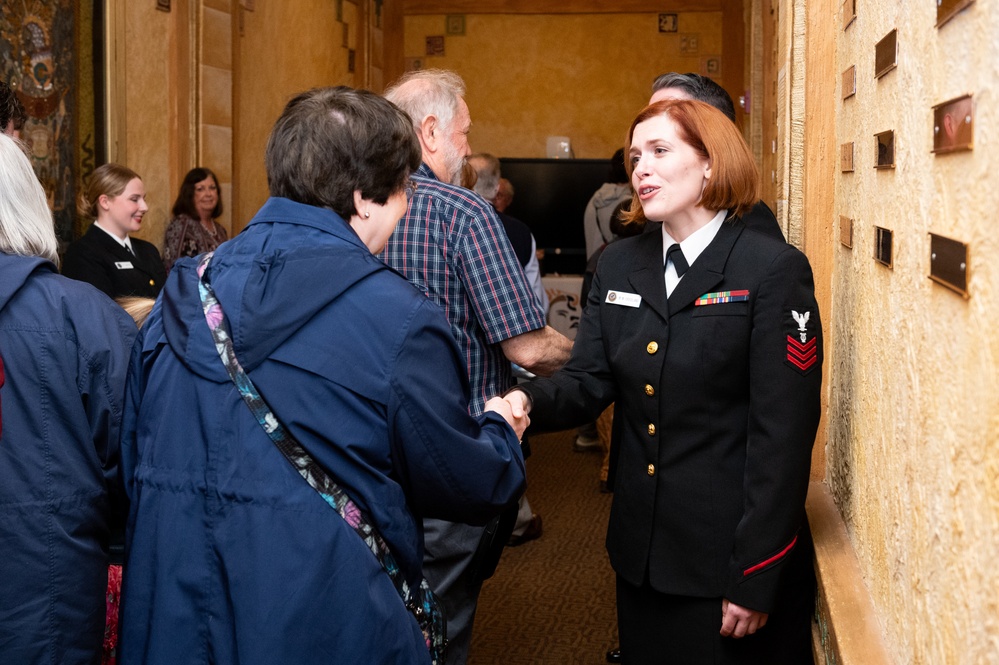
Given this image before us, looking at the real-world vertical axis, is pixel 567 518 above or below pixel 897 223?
below

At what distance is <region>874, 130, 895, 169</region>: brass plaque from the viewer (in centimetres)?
156

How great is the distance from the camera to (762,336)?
194 cm

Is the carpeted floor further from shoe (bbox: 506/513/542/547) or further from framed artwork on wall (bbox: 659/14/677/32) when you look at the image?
framed artwork on wall (bbox: 659/14/677/32)

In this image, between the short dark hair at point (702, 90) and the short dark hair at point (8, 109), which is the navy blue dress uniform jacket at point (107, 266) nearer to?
the short dark hair at point (8, 109)

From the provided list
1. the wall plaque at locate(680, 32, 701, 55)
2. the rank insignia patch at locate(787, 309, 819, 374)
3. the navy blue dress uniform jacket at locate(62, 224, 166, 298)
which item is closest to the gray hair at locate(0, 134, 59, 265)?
the rank insignia patch at locate(787, 309, 819, 374)

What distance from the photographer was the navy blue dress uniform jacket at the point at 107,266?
498 centimetres

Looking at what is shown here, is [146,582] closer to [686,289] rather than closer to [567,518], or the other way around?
[686,289]

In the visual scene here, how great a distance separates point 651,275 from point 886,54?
72 centimetres

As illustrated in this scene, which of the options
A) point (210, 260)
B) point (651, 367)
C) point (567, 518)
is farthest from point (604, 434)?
point (210, 260)

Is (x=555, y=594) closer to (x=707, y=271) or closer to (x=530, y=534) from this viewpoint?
(x=530, y=534)

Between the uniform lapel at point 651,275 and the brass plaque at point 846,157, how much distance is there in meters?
0.39

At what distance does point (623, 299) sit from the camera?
222cm

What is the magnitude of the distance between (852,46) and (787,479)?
0.86 meters

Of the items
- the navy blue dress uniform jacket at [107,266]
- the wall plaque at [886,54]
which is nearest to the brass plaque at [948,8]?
the wall plaque at [886,54]
